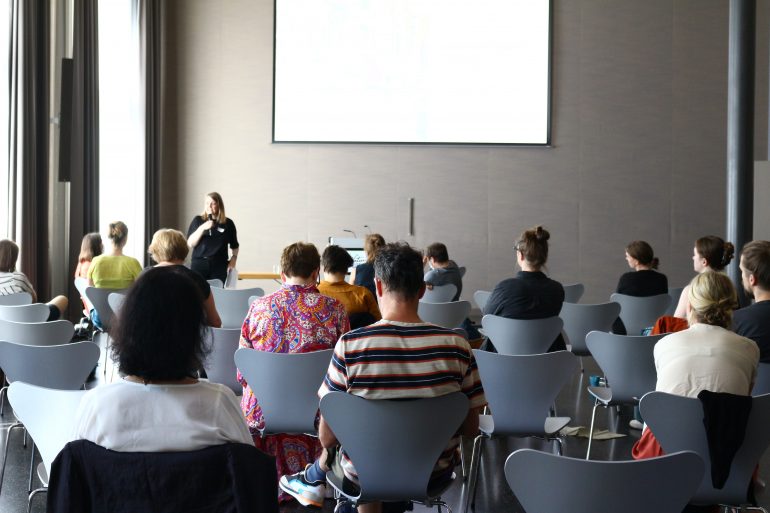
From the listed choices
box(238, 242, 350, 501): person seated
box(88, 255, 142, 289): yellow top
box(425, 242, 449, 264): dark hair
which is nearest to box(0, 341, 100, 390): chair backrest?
box(238, 242, 350, 501): person seated

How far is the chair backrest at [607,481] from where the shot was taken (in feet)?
6.88

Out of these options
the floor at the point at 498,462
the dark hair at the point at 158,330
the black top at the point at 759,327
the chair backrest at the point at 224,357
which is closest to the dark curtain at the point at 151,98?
the floor at the point at 498,462

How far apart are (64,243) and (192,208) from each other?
263 centimetres

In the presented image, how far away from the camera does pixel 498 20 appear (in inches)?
432

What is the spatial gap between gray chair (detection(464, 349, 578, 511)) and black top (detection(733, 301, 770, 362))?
808 mm

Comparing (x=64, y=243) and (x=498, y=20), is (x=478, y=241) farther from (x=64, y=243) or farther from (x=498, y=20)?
(x=64, y=243)

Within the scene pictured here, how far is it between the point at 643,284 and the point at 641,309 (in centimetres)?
28

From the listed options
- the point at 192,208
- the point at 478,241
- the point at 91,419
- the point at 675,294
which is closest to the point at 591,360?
the point at 675,294

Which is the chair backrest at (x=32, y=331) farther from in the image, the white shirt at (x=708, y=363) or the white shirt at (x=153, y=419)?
the white shirt at (x=708, y=363)

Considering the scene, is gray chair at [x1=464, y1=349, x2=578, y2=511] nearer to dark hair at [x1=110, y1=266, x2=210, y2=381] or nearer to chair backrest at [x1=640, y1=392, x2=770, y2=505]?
chair backrest at [x1=640, y1=392, x2=770, y2=505]

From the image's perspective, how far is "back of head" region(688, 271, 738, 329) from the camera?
10.5 feet

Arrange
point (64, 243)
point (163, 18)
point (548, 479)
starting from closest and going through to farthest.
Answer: point (548, 479)
point (64, 243)
point (163, 18)

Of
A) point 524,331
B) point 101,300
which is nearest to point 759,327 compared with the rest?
point 524,331

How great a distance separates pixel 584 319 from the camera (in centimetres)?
597
